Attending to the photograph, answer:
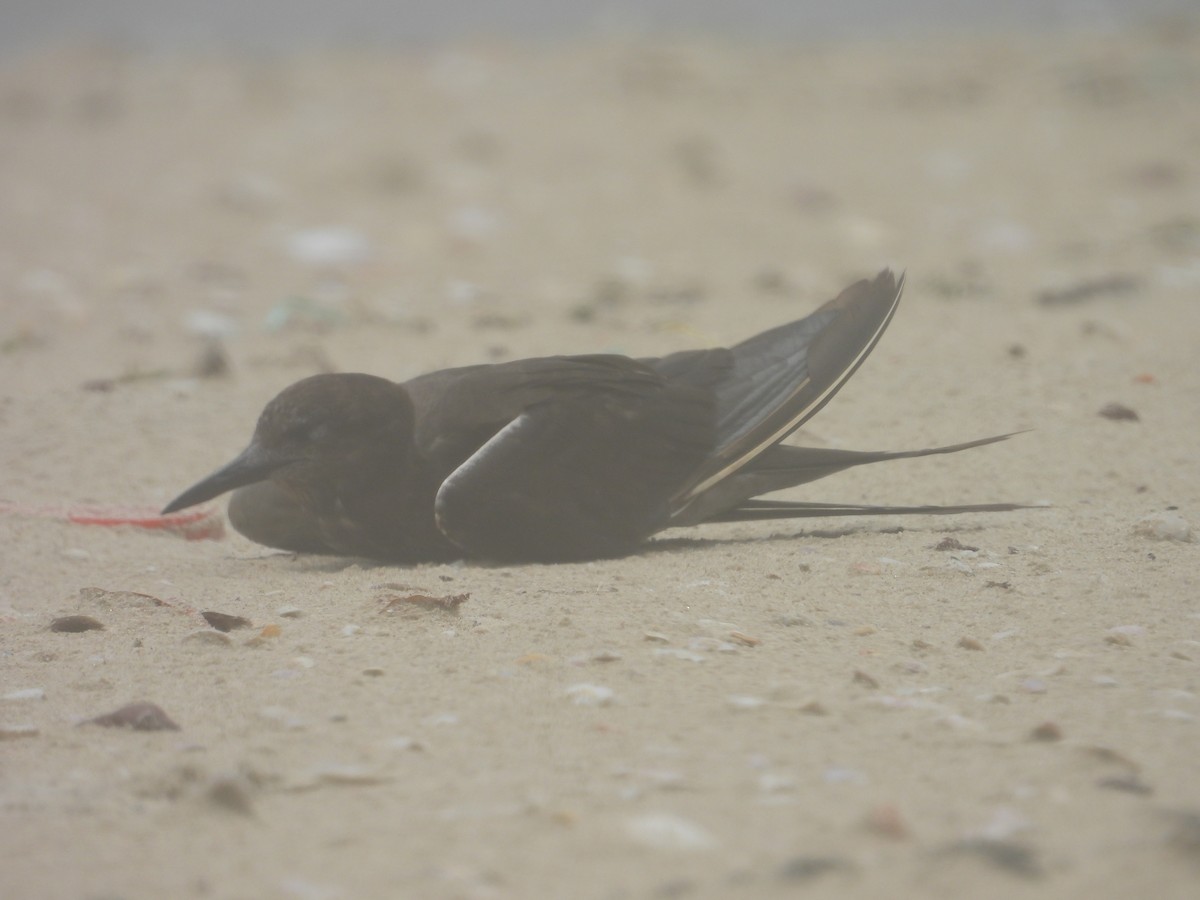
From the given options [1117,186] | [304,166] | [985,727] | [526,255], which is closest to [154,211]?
[304,166]

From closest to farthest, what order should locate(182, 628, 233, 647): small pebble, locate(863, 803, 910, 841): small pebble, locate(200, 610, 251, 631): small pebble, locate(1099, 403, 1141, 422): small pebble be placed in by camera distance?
locate(863, 803, 910, 841): small pebble → locate(182, 628, 233, 647): small pebble → locate(200, 610, 251, 631): small pebble → locate(1099, 403, 1141, 422): small pebble

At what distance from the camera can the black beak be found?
3.88m

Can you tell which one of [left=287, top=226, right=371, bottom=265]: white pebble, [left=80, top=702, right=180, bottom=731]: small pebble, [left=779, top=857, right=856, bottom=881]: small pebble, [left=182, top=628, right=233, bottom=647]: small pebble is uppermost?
[left=287, top=226, right=371, bottom=265]: white pebble

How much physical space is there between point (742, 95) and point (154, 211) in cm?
503

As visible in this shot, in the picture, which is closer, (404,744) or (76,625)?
(404,744)

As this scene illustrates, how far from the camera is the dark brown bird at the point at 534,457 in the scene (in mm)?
3904

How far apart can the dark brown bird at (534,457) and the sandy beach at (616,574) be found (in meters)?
0.11

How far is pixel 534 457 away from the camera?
3934 mm

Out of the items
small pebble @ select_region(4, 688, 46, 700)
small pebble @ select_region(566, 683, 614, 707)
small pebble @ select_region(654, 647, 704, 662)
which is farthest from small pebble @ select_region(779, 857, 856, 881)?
small pebble @ select_region(4, 688, 46, 700)

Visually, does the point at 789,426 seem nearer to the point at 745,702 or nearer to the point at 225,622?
the point at 745,702

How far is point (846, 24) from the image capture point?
671 inches

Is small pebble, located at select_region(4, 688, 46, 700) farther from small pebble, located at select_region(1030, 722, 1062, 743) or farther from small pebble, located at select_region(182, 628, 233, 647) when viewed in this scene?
small pebble, located at select_region(1030, 722, 1062, 743)

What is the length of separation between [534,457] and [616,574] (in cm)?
37

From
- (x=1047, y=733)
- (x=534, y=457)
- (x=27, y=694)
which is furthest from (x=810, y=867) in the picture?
(x=534, y=457)
